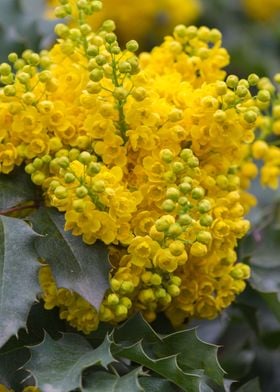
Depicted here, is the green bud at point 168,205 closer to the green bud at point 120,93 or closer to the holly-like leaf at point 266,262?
the green bud at point 120,93

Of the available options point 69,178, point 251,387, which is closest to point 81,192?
point 69,178

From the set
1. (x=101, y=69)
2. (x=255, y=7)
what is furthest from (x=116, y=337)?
(x=255, y=7)

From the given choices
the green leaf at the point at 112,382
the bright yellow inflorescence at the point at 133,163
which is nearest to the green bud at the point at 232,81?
the bright yellow inflorescence at the point at 133,163

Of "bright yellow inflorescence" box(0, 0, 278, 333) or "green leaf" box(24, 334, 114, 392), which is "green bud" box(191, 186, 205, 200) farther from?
"green leaf" box(24, 334, 114, 392)

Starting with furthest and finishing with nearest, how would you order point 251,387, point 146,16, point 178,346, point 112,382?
point 146,16 < point 251,387 < point 178,346 < point 112,382

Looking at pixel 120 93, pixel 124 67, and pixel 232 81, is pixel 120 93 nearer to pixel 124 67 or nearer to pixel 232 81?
pixel 124 67

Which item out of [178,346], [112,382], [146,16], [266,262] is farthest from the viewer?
[146,16]

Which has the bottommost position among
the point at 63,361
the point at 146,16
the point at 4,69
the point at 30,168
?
the point at 146,16

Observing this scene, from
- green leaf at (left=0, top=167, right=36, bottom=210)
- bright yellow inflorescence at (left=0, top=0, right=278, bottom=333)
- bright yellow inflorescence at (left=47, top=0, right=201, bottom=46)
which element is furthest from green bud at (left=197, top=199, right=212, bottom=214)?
bright yellow inflorescence at (left=47, top=0, right=201, bottom=46)
